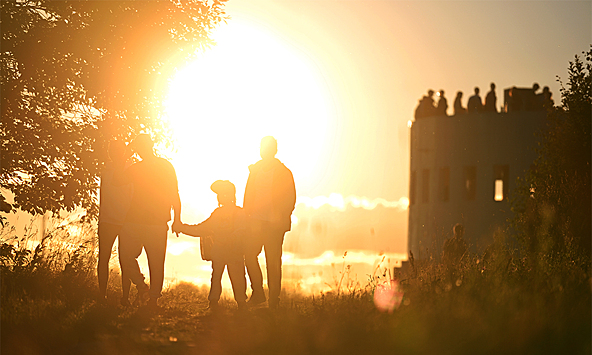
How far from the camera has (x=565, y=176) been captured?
1420 cm

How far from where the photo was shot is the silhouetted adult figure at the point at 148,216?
324 inches

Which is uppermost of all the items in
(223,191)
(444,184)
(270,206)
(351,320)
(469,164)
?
(469,164)

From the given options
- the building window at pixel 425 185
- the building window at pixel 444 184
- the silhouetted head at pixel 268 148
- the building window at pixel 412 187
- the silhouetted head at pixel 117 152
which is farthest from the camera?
the building window at pixel 412 187

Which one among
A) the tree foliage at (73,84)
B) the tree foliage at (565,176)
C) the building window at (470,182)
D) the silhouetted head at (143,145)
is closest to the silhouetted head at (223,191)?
the silhouetted head at (143,145)

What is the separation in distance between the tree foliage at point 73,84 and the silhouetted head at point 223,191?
311 centimetres

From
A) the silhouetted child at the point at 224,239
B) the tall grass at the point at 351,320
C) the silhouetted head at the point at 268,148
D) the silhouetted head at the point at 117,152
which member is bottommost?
the tall grass at the point at 351,320

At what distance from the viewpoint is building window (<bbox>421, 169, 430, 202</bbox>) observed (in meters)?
35.6

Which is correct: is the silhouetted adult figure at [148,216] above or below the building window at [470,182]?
below

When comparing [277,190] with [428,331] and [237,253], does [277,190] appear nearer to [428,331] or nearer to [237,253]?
[237,253]

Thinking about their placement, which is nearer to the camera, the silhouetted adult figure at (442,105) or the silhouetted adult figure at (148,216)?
the silhouetted adult figure at (148,216)

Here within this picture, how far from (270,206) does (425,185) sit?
28.1 metres

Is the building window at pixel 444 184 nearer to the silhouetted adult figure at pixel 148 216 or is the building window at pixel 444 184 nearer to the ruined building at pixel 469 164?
the ruined building at pixel 469 164

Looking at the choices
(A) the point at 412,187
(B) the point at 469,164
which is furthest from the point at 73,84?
(A) the point at 412,187

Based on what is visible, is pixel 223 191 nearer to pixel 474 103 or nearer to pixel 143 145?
pixel 143 145
